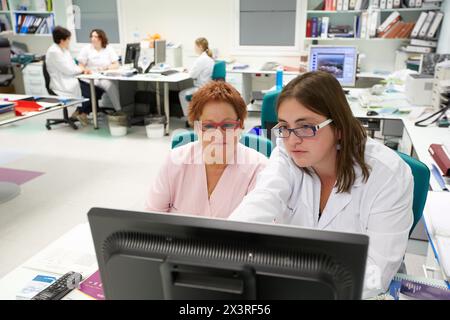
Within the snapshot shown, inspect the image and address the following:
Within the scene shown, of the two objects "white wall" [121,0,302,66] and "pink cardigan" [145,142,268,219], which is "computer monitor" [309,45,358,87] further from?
"pink cardigan" [145,142,268,219]

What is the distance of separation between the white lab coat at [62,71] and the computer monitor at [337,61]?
313 cm

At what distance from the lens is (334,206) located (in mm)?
1312

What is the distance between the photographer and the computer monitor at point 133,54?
5583mm

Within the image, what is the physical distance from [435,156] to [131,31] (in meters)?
5.73

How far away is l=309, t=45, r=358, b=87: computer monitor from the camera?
13.1 feet

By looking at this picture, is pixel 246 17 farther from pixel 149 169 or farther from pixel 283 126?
pixel 283 126

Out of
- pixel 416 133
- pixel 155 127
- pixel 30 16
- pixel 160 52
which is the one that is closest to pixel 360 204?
pixel 416 133

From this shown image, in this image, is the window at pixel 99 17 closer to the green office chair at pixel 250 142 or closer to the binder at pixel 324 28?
the binder at pixel 324 28

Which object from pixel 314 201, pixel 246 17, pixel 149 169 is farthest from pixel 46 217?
pixel 246 17

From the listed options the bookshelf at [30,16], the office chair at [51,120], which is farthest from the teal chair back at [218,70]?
the bookshelf at [30,16]

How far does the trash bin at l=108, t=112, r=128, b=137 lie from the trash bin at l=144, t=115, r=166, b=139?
322mm

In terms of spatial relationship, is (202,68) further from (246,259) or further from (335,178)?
(246,259)

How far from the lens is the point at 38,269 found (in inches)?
48.0

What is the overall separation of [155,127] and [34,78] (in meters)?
2.79
